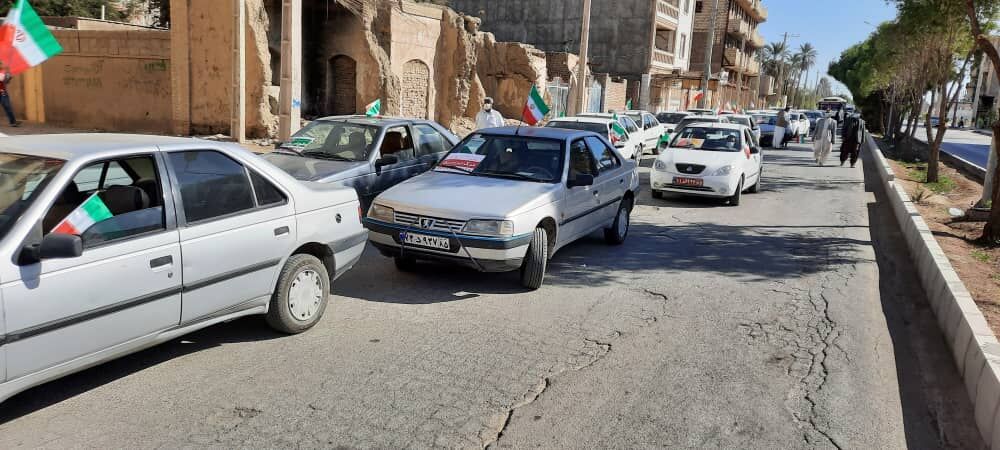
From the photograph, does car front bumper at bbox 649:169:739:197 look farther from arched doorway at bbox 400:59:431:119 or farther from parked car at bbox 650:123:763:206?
arched doorway at bbox 400:59:431:119

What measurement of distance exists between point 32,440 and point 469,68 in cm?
2360

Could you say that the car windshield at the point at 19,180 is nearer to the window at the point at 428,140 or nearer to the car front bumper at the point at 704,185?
the window at the point at 428,140

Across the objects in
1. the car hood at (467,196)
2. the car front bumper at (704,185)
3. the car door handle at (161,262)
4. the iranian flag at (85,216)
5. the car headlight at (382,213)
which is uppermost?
the iranian flag at (85,216)

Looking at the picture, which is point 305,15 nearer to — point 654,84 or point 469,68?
point 469,68

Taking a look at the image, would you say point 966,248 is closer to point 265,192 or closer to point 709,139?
point 709,139

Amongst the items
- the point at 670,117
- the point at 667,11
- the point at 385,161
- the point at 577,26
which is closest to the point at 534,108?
the point at 385,161

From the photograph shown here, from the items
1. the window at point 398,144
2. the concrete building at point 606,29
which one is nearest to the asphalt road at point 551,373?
the window at point 398,144

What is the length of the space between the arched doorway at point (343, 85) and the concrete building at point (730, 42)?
3363cm

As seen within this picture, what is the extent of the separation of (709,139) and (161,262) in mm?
12491

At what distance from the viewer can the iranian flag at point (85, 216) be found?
13.0 feet

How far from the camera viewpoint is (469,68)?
26.5 metres

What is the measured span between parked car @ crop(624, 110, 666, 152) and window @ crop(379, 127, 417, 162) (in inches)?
524

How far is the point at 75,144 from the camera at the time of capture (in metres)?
4.52

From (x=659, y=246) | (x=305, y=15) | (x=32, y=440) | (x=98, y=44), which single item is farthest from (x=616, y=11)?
(x=32, y=440)
